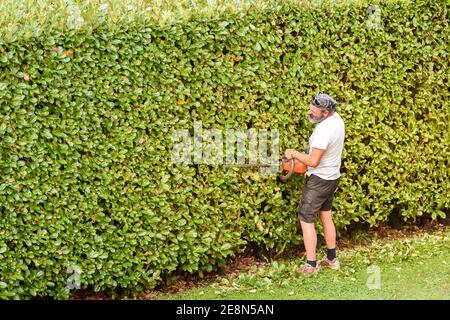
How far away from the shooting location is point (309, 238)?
24.8ft

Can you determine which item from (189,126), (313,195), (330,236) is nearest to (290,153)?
(313,195)

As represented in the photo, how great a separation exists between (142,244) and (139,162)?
704 millimetres

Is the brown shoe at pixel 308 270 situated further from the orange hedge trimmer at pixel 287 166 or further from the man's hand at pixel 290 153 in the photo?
the man's hand at pixel 290 153

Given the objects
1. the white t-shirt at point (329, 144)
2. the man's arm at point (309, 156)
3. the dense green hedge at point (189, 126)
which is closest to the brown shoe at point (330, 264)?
the dense green hedge at point (189, 126)

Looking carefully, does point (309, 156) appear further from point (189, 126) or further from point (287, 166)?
point (189, 126)

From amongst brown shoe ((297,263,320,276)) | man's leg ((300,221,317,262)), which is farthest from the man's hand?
brown shoe ((297,263,320,276))

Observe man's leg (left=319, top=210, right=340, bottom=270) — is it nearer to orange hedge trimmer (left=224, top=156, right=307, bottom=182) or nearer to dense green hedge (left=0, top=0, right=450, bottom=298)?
dense green hedge (left=0, top=0, right=450, bottom=298)

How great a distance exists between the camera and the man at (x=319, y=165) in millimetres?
7359

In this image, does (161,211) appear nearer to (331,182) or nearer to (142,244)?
(142,244)

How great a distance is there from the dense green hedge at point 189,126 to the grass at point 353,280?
280 millimetres

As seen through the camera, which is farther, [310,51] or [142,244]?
[310,51]

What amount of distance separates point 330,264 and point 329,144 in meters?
1.22

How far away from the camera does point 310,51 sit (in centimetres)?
795
